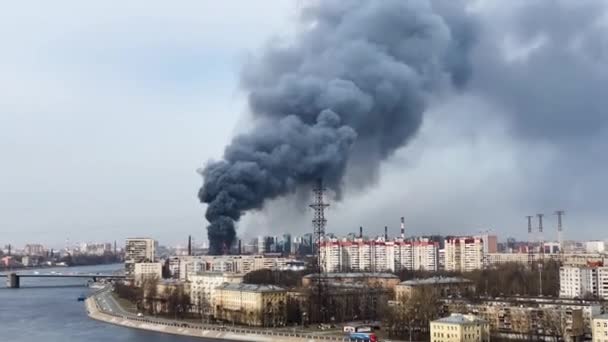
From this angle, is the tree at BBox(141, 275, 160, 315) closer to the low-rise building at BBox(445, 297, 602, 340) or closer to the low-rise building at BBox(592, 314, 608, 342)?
the low-rise building at BBox(445, 297, 602, 340)

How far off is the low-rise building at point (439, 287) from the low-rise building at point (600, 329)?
16.0 feet

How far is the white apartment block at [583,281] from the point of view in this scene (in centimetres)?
2000

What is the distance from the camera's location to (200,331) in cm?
1492

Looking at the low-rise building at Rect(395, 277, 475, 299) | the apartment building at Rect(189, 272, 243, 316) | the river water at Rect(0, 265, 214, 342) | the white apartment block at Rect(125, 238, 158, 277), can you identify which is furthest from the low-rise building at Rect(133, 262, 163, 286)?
the low-rise building at Rect(395, 277, 475, 299)

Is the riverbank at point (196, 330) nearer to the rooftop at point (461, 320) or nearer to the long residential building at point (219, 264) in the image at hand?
the rooftop at point (461, 320)

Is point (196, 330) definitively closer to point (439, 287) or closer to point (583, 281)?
point (439, 287)

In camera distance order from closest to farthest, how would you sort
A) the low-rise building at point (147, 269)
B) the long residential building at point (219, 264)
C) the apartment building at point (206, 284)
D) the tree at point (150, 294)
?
the apartment building at point (206, 284)
the tree at point (150, 294)
the long residential building at point (219, 264)
the low-rise building at point (147, 269)

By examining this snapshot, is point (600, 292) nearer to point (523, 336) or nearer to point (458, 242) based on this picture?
point (523, 336)

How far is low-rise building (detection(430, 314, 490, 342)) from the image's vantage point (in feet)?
38.8

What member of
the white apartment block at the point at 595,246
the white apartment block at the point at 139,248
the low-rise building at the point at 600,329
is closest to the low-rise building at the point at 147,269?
the white apartment block at the point at 139,248

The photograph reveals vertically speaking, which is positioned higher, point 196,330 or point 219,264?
point 219,264

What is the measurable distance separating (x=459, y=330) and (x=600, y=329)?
76.2 inches

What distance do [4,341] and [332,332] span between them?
5.59 m

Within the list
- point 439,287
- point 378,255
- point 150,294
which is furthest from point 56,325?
point 378,255
